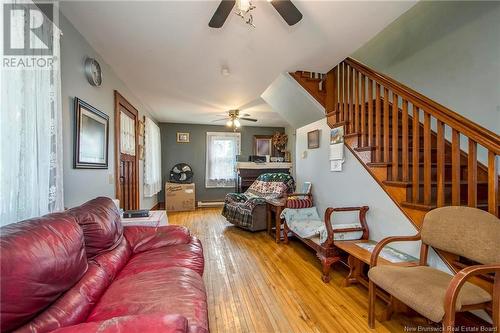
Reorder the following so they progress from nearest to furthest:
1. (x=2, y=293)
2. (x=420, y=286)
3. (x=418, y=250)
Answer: (x=2, y=293), (x=420, y=286), (x=418, y=250)

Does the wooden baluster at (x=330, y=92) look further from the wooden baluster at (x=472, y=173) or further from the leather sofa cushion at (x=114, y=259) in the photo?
the leather sofa cushion at (x=114, y=259)

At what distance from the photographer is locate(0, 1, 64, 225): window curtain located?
4.06 feet

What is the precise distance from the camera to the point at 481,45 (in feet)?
7.78

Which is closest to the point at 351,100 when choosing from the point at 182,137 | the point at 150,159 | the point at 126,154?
the point at 126,154

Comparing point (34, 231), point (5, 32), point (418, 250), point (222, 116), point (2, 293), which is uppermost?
point (222, 116)

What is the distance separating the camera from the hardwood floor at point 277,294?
1.72 metres

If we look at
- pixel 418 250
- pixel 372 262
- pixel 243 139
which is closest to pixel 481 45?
pixel 418 250

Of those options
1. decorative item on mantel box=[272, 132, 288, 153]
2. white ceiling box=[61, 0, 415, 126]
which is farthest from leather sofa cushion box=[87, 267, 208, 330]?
decorative item on mantel box=[272, 132, 288, 153]

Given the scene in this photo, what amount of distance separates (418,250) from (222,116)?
4.64 m

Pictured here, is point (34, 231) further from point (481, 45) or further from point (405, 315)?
point (481, 45)

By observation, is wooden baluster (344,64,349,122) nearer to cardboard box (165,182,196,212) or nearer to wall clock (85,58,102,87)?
wall clock (85,58,102,87)

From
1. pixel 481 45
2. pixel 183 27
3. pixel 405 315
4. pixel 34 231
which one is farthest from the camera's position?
pixel 481 45

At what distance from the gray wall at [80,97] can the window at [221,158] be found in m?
3.81

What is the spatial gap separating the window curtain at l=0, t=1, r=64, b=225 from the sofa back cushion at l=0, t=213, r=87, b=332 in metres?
0.29
